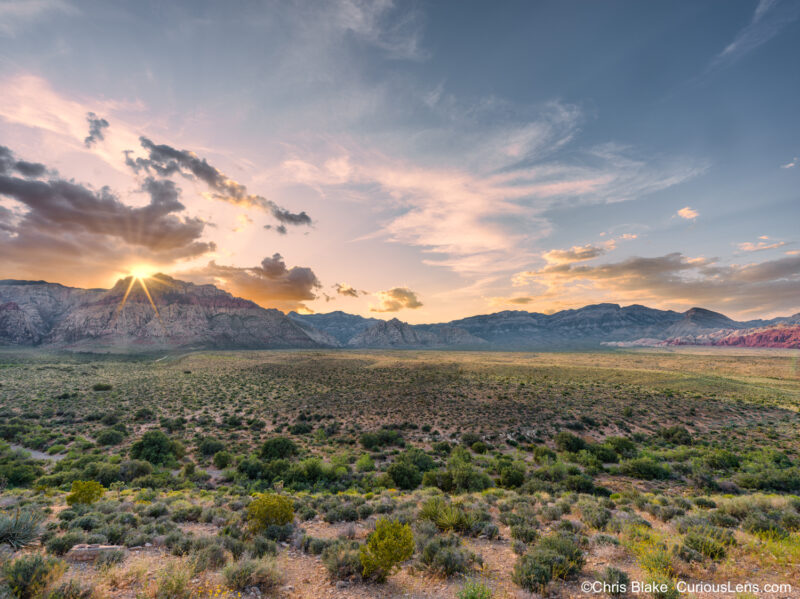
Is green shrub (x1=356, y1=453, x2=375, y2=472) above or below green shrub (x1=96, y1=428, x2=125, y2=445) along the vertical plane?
below

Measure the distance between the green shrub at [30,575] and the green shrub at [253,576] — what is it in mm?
2792

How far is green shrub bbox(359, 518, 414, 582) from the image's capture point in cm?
644

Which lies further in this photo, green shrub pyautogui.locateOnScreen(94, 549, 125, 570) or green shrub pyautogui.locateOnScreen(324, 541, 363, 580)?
green shrub pyautogui.locateOnScreen(324, 541, 363, 580)

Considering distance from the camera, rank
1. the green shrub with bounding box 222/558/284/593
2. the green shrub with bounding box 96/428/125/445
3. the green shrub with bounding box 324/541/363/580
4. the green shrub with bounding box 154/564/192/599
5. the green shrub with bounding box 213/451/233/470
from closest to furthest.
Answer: the green shrub with bounding box 154/564/192/599 → the green shrub with bounding box 222/558/284/593 → the green shrub with bounding box 324/541/363/580 → the green shrub with bounding box 213/451/233/470 → the green shrub with bounding box 96/428/125/445

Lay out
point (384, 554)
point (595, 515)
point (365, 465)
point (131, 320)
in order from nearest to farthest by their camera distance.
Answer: point (384, 554), point (595, 515), point (365, 465), point (131, 320)

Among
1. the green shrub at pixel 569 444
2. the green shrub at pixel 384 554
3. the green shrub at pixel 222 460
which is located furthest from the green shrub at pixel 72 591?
the green shrub at pixel 569 444

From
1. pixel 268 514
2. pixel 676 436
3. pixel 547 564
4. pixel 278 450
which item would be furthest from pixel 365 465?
pixel 676 436

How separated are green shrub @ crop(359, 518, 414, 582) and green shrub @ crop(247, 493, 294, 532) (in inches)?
124

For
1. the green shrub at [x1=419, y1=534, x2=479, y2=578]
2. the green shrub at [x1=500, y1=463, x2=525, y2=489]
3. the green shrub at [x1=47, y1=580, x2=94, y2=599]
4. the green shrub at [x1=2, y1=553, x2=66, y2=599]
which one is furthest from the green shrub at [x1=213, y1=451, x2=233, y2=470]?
the green shrub at [x1=500, y1=463, x2=525, y2=489]

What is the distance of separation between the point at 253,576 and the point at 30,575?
3.78m

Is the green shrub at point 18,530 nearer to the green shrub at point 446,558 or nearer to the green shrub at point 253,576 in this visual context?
the green shrub at point 253,576

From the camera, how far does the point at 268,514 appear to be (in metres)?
8.78

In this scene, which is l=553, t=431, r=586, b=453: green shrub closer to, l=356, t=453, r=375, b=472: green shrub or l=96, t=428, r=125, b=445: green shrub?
l=356, t=453, r=375, b=472: green shrub

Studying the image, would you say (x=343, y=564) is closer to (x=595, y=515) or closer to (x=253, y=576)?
(x=253, y=576)
